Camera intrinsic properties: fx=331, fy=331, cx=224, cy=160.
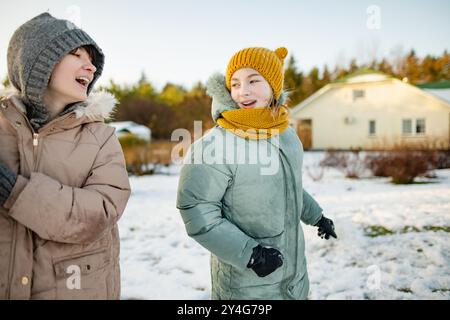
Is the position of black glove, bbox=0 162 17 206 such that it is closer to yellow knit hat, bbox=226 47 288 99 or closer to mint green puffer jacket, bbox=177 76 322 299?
mint green puffer jacket, bbox=177 76 322 299

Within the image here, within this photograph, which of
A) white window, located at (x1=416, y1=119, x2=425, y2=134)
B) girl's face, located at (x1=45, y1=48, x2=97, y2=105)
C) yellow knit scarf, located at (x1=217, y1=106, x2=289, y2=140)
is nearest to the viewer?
girl's face, located at (x1=45, y1=48, x2=97, y2=105)

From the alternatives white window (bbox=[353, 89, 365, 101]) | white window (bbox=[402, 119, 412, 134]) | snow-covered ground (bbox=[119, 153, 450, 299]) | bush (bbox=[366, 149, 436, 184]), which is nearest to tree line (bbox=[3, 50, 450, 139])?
white window (bbox=[353, 89, 365, 101])

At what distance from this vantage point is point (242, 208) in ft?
5.36

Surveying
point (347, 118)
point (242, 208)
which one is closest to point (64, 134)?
point (242, 208)

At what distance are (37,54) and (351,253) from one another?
3796mm

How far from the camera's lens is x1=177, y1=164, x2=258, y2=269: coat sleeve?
152 cm

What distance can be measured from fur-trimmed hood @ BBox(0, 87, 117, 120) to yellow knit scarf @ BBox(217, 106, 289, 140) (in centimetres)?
57

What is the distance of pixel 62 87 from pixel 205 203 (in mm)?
839

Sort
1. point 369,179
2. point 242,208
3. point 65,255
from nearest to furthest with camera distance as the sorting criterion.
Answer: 1. point 65,255
2. point 242,208
3. point 369,179

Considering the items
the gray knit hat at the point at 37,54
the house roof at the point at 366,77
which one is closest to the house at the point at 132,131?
the gray knit hat at the point at 37,54

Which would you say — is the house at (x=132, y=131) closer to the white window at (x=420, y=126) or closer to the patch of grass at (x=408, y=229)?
the patch of grass at (x=408, y=229)

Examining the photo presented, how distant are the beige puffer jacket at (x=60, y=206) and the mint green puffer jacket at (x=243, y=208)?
0.36m

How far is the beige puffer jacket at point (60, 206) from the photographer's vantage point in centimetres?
129

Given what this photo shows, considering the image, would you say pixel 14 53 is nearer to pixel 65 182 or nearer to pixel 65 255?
pixel 65 182
